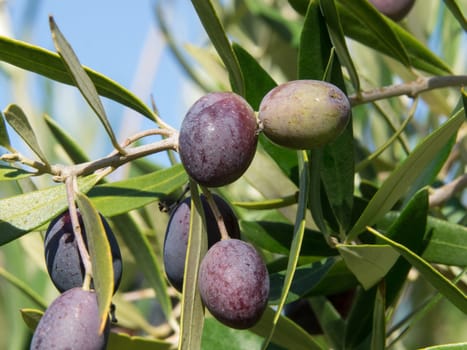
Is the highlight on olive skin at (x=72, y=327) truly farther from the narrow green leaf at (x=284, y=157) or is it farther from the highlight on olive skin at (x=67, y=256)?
the narrow green leaf at (x=284, y=157)

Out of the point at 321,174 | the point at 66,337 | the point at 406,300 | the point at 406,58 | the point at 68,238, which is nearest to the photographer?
the point at 66,337

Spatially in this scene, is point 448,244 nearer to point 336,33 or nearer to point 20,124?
point 336,33

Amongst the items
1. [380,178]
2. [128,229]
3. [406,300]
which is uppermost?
[128,229]

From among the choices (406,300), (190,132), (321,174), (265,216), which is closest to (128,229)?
(265,216)

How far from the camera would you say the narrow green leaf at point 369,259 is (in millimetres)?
932

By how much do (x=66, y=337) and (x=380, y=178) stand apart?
1.01 meters

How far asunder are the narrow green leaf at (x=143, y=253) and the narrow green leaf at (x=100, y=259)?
0.54 meters

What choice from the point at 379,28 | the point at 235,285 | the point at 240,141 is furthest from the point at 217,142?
the point at 379,28

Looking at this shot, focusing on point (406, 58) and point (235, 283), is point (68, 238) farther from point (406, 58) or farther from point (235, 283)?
point (406, 58)

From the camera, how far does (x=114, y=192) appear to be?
3.50 feet

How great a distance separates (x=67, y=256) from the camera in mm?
874

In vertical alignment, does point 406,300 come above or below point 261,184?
below

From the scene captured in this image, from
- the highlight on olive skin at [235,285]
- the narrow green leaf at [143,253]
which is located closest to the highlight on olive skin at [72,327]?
the highlight on olive skin at [235,285]

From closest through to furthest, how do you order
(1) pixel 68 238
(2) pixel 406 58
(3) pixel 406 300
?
(1) pixel 68 238, (2) pixel 406 58, (3) pixel 406 300
